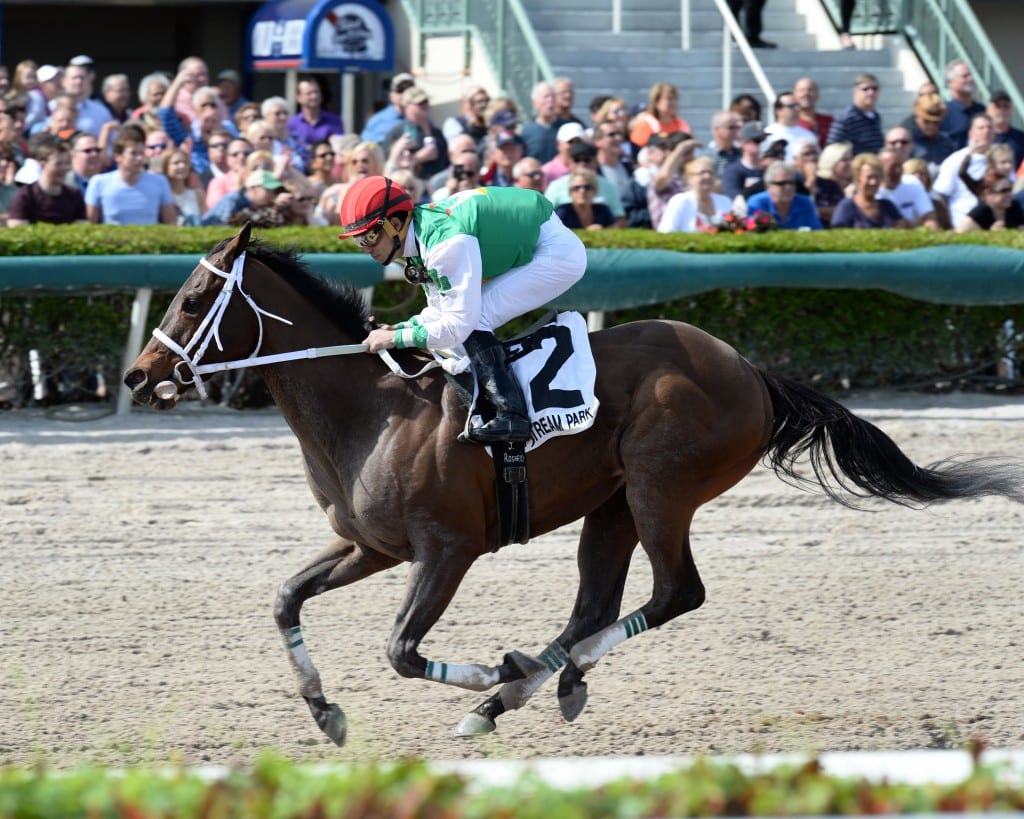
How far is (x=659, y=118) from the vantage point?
521 inches

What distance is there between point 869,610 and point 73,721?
308cm

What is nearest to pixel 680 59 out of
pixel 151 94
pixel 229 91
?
pixel 229 91

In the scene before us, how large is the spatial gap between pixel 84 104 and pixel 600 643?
8.62 m

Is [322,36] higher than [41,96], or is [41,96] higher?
[322,36]

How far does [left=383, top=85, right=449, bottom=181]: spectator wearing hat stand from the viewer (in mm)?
12227

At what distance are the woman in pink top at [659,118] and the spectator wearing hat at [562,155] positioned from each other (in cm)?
125

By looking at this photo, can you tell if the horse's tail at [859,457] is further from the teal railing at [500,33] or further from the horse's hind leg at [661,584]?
the teal railing at [500,33]

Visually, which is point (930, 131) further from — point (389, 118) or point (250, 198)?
point (250, 198)

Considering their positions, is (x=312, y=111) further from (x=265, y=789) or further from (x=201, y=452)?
(x=265, y=789)

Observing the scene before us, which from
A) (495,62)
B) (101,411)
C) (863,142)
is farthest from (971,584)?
(495,62)

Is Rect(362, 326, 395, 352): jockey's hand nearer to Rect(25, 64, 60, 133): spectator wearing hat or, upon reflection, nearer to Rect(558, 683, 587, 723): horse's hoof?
Rect(558, 683, 587, 723): horse's hoof

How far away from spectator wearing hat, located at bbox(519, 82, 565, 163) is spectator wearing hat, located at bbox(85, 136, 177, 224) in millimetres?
3061

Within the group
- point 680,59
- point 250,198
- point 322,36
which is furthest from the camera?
point 680,59

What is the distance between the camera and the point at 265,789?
2.82 meters
